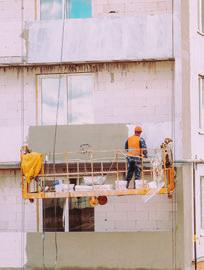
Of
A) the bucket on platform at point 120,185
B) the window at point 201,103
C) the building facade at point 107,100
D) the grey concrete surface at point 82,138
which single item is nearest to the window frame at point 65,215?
the building facade at point 107,100

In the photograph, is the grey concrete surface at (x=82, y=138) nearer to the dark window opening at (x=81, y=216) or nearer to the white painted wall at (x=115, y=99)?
the white painted wall at (x=115, y=99)

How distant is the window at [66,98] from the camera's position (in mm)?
20812

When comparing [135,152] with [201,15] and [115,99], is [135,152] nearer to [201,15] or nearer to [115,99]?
[115,99]

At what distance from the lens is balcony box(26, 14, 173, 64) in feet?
66.4

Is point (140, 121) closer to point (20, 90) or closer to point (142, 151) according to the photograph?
point (142, 151)

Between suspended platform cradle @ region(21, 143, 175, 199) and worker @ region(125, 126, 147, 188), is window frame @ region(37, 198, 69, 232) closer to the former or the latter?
suspended platform cradle @ region(21, 143, 175, 199)

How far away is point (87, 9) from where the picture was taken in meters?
20.9

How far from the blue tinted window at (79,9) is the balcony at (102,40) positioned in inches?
14.8

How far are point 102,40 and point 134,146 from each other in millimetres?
3442

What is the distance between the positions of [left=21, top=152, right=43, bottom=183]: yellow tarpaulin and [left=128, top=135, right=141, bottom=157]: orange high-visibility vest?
2.54 metres

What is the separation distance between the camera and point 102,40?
66.9 feet

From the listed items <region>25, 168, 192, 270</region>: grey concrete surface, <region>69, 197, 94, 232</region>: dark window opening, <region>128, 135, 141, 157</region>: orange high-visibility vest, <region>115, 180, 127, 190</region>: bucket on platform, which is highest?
<region>128, 135, 141, 157</region>: orange high-visibility vest

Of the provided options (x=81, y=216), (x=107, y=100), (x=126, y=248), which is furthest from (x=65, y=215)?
(x=107, y=100)

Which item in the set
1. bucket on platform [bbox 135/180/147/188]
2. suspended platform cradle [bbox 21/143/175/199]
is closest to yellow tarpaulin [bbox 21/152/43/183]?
suspended platform cradle [bbox 21/143/175/199]
